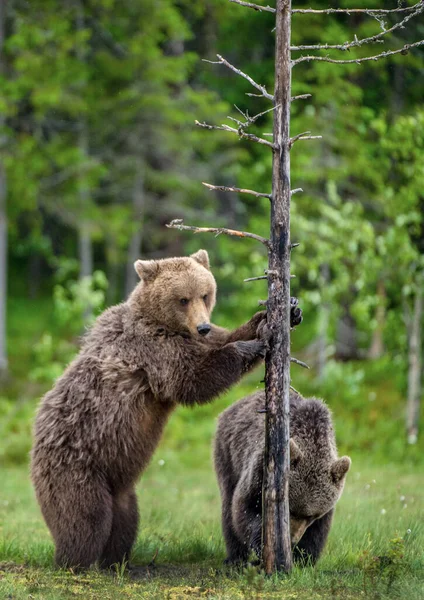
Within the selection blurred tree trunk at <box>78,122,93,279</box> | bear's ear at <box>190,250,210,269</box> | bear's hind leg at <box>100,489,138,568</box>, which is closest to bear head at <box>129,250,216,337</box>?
bear's ear at <box>190,250,210,269</box>

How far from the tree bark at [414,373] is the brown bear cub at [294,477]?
6.43 m

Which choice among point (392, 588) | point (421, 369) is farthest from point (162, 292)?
point (421, 369)

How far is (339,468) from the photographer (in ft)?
20.0

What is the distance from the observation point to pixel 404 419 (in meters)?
14.0

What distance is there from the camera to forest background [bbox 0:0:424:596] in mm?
13062

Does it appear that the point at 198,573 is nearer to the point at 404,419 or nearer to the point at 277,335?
the point at 277,335

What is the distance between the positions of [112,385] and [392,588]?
2444mm

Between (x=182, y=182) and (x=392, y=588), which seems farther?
(x=182, y=182)

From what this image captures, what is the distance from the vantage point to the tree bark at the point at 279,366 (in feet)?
18.6

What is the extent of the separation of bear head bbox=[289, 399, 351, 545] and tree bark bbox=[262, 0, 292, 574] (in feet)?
1.08

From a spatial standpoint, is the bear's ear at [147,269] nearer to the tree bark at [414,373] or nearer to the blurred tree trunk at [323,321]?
the tree bark at [414,373]

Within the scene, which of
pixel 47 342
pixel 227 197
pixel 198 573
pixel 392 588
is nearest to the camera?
pixel 392 588

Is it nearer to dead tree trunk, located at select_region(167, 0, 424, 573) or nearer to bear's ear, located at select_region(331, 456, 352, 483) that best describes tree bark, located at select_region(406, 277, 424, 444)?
bear's ear, located at select_region(331, 456, 352, 483)

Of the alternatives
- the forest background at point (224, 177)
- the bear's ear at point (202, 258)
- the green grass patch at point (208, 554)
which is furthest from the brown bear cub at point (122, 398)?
the forest background at point (224, 177)
